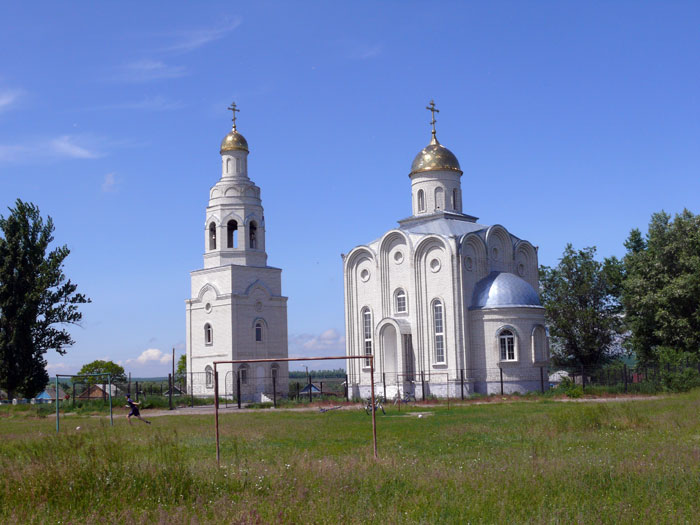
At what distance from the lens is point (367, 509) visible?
8922mm

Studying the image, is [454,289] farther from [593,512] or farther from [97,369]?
[97,369]

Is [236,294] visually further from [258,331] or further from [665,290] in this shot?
[665,290]

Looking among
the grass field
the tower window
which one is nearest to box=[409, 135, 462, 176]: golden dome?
the tower window

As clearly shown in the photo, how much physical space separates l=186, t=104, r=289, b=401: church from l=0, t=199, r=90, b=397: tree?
843 centimetres

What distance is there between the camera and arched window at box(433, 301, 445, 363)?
37619mm

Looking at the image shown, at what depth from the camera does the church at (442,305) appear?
121 feet

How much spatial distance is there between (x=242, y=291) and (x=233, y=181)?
6643 millimetres

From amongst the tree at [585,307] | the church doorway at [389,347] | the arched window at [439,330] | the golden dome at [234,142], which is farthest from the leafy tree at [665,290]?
the golden dome at [234,142]

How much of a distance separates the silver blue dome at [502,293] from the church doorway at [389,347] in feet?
14.4

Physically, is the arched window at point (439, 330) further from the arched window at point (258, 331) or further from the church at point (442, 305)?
the arched window at point (258, 331)

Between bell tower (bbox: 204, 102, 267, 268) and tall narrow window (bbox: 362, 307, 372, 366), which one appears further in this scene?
bell tower (bbox: 204, 102, 267, 268)

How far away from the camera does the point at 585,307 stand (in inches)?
1705

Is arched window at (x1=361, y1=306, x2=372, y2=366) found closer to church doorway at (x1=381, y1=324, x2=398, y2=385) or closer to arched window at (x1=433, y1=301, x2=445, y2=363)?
church doorway at (x1=381, y1=324, x2=398, y2=385)

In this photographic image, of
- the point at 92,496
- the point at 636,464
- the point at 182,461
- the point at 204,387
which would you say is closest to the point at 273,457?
the point at 182,461
